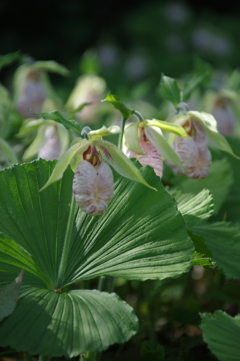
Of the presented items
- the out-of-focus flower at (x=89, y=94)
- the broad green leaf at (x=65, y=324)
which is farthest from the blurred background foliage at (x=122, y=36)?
the broad green leaf at (x=65, y=324)

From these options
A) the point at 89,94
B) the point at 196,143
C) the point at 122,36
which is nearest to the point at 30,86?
the point at 89,94

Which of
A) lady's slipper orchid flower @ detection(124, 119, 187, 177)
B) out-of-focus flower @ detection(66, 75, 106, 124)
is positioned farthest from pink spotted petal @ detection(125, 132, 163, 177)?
out-of-focus flower @ detection(66, 75, 106, 124)

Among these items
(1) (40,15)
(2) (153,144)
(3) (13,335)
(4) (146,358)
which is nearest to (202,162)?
(2) (153,144)

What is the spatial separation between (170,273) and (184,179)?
46cm

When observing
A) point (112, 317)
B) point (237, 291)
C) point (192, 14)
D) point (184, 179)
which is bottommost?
Answer: point (192, 14)

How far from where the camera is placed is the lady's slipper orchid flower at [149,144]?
798 millimetres

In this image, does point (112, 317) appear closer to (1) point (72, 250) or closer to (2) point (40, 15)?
(1) point (72, 250)

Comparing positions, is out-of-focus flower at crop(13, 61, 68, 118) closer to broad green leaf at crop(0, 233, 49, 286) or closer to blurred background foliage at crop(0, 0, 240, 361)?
broad green leaf at crop(0, 233, 49, 286)

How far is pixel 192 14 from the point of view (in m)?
5.64

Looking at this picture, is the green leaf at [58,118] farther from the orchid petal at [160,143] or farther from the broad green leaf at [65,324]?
the broad green leaf at [65,324]

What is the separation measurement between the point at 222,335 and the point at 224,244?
8.1 inches

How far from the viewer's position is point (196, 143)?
35.1 inches

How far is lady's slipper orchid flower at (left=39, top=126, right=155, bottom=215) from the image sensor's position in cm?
65

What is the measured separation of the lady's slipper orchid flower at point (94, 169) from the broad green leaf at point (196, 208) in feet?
0.53
